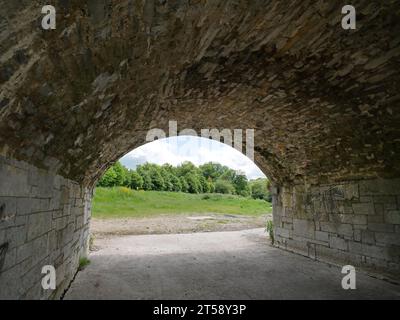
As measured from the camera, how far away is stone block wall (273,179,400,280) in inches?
196

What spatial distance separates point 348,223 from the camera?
589 cm

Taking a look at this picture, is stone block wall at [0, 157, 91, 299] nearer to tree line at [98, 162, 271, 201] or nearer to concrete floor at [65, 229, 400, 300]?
concrete floor at [65, 229, 400, 300]

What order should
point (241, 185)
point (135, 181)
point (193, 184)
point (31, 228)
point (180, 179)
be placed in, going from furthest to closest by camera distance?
point (241, 185) < point (193, 184) < point (180, 179) < point (135, 181) < point (31, 228)

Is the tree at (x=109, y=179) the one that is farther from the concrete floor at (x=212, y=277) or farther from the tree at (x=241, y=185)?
the tree at (x=241, y=185)

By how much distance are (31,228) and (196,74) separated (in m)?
2.56

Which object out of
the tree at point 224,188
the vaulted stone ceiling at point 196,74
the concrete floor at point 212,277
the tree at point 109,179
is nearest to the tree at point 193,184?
the tree at point 224,188

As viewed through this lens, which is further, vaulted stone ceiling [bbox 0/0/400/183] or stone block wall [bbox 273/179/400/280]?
stone block wall [bbox 273/179/400/280]

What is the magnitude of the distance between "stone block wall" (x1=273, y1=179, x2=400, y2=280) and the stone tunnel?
0.03 metres

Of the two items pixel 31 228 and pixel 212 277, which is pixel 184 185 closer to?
pixel 212 277

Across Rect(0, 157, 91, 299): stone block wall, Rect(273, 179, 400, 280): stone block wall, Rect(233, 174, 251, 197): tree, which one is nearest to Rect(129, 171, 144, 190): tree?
Rect(233, 174, 251, 197): tree

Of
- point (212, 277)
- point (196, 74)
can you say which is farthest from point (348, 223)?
point (196, 74)

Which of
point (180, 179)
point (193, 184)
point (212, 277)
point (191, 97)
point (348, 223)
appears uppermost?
point (191, 97)

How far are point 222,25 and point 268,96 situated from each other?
Answer: 2.05 m

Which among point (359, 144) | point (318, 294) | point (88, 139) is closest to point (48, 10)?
Answer: point (88, 139)
